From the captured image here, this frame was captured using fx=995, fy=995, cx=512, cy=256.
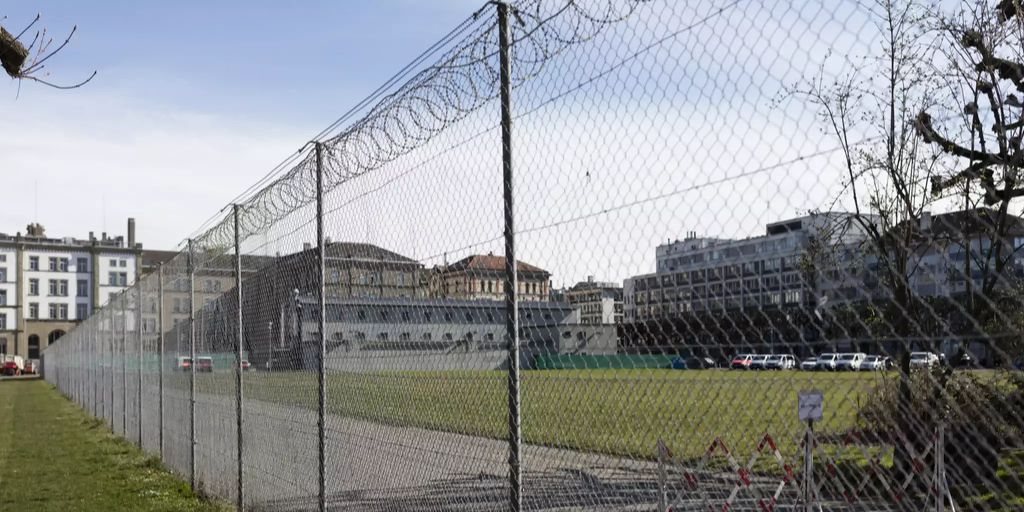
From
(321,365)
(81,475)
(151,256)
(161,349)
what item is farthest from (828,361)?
(151,256)

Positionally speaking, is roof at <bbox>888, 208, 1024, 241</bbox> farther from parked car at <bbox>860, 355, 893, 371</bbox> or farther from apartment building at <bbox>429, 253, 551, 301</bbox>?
apartment building at <bbox>429, 253, 551, 301</bbox>

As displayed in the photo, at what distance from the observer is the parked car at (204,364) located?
34.7 ft

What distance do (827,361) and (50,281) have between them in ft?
344

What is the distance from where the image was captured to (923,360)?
2.89 metres

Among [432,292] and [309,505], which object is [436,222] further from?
[309,505]

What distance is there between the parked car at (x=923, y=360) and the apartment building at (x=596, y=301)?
977mm

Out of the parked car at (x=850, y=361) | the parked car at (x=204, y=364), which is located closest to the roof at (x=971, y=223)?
the parked car at (x=850, y=361)

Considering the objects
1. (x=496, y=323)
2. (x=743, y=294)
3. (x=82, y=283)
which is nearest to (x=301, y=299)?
(x=496, y=323)

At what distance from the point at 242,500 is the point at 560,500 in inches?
105

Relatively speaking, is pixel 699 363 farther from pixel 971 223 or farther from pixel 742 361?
pixel 971 223

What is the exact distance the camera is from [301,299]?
6891mm

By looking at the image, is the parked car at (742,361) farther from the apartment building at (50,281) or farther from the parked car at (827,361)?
the apartment building at (50,281)

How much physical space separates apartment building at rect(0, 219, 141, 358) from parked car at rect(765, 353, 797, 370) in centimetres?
9906

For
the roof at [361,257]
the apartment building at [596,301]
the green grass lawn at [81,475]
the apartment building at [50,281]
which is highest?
the apartment building at [50,281]
